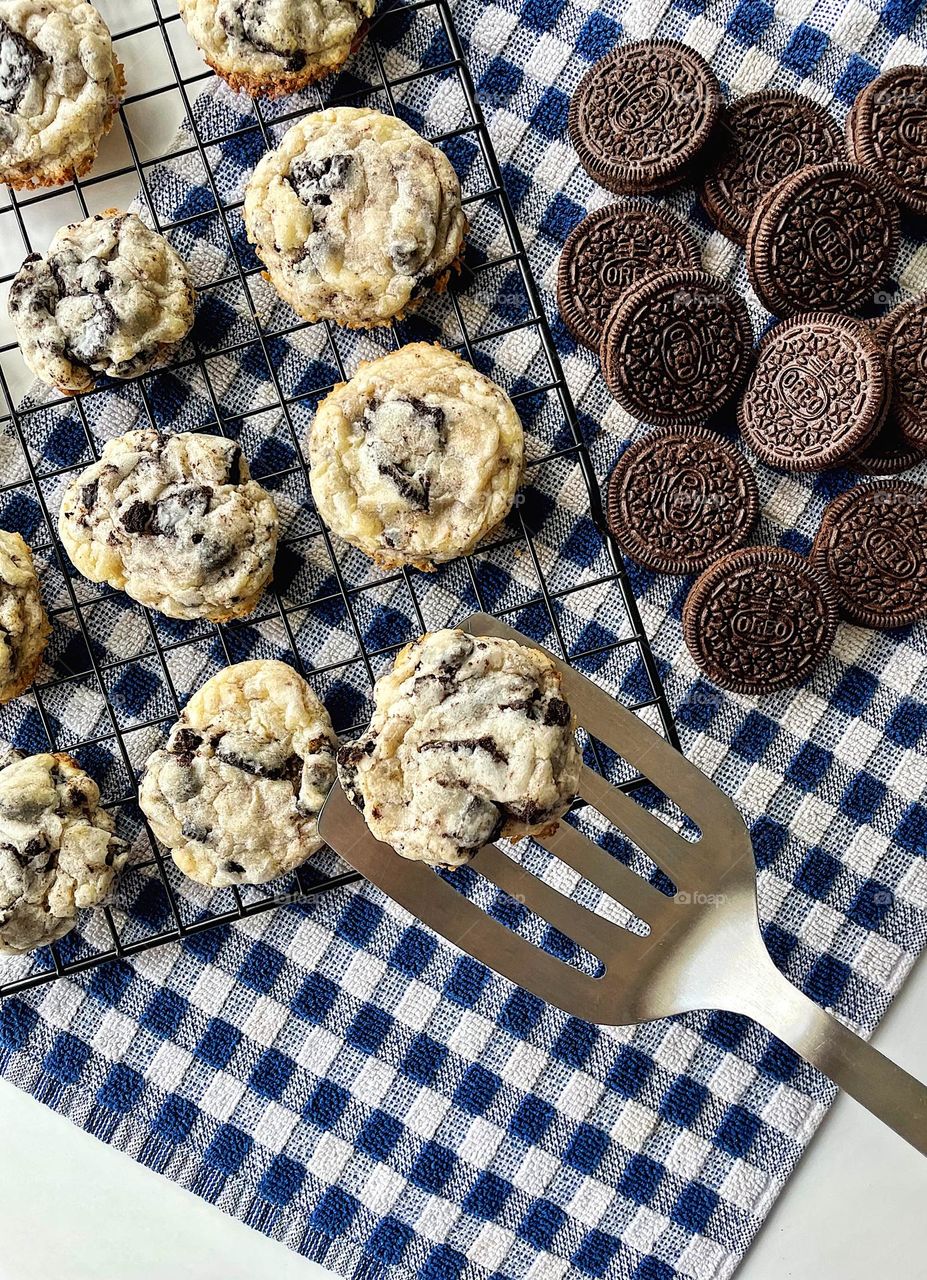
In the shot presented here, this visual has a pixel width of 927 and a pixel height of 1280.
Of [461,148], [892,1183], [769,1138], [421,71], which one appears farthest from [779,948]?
[421,71]

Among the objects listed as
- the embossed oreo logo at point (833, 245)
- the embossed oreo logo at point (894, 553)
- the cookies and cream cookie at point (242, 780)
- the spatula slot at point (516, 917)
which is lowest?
the spatula slot at point (516, 917)

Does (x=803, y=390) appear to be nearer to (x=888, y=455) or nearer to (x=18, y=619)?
(x=888, y=455)

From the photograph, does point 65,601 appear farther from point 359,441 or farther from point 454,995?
point 454,995

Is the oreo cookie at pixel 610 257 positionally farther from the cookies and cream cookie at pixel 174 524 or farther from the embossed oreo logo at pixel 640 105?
the cookies and cream cookie at pixel 174 524

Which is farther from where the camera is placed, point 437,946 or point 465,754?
point 437,946

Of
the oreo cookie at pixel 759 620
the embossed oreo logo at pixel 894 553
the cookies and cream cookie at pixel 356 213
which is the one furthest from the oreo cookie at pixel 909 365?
the cookies and cream cookie at pixel 356 213

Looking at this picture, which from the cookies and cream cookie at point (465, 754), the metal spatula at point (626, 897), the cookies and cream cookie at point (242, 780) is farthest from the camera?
the cookies and cream cookie at point (242, 780)

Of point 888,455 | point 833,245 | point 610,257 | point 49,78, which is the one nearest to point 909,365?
point 888,455

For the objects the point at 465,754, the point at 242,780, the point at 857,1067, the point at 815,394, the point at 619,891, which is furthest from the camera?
the point at 815,394
